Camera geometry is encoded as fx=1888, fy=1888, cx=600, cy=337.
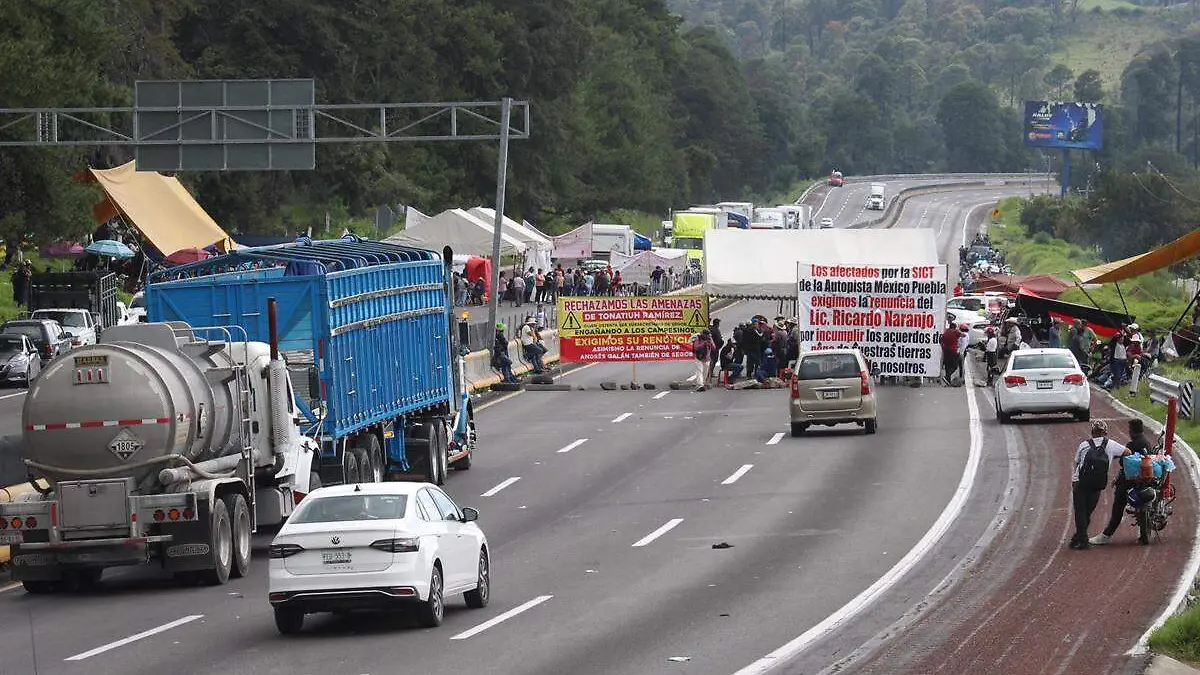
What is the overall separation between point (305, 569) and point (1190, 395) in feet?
70.9

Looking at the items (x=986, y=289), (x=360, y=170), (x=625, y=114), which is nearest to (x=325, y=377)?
(x=986, y=289)

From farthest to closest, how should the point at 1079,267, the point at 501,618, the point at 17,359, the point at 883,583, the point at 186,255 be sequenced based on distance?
the point at 1079,267
the point at 186,255
the point at 17,359
the point at 883,583
the point at 501,618

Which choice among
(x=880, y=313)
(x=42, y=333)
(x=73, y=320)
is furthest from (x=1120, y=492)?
(x=73, y=320)

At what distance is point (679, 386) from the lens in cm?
4928

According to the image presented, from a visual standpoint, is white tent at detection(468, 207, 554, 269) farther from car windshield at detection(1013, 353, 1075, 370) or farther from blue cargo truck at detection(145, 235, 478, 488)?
blue cargo truck at detection(145, 235, 478, 488)

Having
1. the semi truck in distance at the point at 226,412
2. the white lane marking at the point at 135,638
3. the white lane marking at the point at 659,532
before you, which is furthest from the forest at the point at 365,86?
the white lane marking at the point at 135,638

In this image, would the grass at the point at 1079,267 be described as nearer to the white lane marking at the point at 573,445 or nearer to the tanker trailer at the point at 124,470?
the white lane marking at the point at 573,445

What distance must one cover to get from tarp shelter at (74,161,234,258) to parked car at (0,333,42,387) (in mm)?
7955

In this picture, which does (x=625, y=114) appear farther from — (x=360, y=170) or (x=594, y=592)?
(x=594, y=592)

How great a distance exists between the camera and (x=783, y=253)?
2121 inches

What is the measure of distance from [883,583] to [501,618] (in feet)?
14.2

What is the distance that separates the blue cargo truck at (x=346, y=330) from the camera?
83.5ft

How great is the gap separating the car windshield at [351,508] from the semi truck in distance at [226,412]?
10.6 ft

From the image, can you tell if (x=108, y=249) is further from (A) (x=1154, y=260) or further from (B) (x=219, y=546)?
(B) (x=219, y=546)
